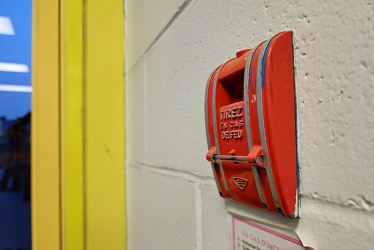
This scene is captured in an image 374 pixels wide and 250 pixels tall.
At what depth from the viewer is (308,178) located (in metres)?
0.29

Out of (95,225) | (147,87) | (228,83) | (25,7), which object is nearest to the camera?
(228,83)

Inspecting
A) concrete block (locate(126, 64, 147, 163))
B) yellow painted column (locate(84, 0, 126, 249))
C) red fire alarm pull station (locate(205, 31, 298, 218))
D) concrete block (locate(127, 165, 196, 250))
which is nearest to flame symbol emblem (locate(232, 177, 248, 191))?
red fire alarm pull station (locate(205, 31, 298, 218))

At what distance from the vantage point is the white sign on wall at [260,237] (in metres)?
0.30

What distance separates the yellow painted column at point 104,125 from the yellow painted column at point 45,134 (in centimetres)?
16

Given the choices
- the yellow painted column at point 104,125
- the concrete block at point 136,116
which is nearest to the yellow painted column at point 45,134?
the yellow painted column at point 104,125

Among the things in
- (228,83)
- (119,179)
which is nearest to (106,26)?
(119,179)

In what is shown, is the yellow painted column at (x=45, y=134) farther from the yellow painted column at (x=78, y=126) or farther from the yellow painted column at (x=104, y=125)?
the yellow painted column at (x=104, y=125)

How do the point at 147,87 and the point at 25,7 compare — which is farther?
the point at 25,7

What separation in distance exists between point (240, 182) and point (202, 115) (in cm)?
18

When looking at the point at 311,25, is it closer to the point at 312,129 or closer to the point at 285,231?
the point at 312,129

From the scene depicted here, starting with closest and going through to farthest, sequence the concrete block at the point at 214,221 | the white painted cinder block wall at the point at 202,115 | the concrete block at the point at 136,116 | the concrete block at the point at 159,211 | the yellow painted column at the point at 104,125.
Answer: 1. the white painted cinder block wall at the point at 202,115
2. the concrete block at the point at 214,221
3. the concrete block at the point at 159,211
4. the concrete block at the point at 136,116
5. the yellow painted column at the point at 104,125

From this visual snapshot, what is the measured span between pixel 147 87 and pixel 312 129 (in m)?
0.58

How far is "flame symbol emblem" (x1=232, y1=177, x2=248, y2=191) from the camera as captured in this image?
1.06ft

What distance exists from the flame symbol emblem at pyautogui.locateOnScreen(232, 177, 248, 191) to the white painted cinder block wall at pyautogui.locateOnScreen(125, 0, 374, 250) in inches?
1.6
